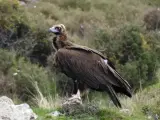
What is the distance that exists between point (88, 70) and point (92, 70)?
0.07 meters

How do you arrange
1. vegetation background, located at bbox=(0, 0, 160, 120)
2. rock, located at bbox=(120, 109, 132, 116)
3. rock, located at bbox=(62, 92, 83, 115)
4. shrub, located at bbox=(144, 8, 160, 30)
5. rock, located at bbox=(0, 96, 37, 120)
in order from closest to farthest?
rock, located at bbox=(0, 96, 37, 120)
rock, located at bbox=(62, 92, 83, 115)
rock, located at bbox=(120, 109, 132, 116)
vegetation background, located at bbox=(0, 0, 160, 120)
shrub, located at bbox=(144, 8, 160, 30)

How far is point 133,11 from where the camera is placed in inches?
1192

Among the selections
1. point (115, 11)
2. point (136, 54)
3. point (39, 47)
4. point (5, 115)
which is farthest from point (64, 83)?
point (115, 11)

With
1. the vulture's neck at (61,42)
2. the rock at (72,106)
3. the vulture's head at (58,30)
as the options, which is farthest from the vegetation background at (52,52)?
the vulture's head at (58,30)

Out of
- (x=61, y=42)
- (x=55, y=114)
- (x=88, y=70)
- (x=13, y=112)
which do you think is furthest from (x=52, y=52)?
(x=13, y=112)

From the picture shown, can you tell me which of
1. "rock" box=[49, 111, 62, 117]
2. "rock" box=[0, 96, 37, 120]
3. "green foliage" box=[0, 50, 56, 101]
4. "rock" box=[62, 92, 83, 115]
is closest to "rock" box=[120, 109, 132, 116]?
"rock" box=[62, 92, 83, 115]

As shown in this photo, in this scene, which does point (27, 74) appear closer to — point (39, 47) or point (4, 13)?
point (39, 47)

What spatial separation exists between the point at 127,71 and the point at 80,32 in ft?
29.6

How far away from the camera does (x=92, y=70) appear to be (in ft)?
29.0

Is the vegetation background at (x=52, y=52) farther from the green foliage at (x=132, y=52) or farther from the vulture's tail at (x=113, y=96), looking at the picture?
the vulture's tail at (x=113, y=96)

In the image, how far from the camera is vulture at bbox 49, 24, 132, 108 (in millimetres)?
8592

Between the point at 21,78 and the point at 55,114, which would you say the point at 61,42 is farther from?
the point at 21,78

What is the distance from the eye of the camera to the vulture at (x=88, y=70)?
8.59 meters

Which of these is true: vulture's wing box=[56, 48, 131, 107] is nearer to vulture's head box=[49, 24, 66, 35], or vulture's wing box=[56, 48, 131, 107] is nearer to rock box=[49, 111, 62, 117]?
vulture's head box=[49, 24, 66, 35]
